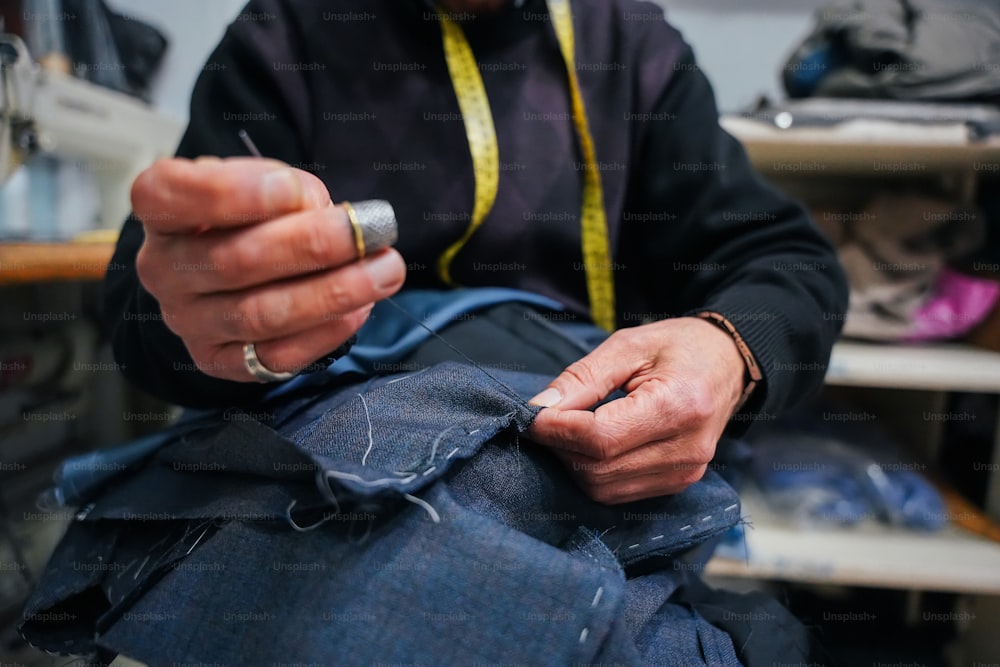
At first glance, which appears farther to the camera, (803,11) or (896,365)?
(803,11)

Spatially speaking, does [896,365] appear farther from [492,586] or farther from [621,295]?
[492,586]

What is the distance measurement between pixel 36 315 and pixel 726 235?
1134 mm

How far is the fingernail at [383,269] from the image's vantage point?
0.90 feet

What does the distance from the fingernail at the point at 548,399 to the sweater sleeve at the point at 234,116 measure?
0.87ft

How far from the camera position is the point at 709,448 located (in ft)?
1.33

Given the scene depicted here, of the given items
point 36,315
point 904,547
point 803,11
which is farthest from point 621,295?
point 36,315

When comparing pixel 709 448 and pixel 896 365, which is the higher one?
pixel 709 448

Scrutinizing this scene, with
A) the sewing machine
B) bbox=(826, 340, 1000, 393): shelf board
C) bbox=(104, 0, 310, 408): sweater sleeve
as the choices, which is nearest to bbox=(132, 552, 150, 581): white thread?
bbox=(104, 0, 310, 408): sweater sleeve

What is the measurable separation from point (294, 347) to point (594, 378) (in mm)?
214

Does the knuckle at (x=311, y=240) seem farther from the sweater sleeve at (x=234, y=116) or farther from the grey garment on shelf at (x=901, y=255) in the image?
the grey garment on shelf at (x=901, y=255)

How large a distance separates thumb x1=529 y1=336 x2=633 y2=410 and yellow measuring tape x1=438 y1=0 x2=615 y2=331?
0.67ft

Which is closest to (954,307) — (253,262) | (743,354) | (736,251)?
(736,251)

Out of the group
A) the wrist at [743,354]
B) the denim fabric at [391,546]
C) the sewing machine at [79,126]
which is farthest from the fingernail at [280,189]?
the sewing machine at [79,126]

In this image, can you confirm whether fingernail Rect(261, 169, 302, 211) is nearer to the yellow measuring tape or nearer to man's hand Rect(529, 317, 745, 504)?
man's hand Rect(529, 317, 745, 504)
